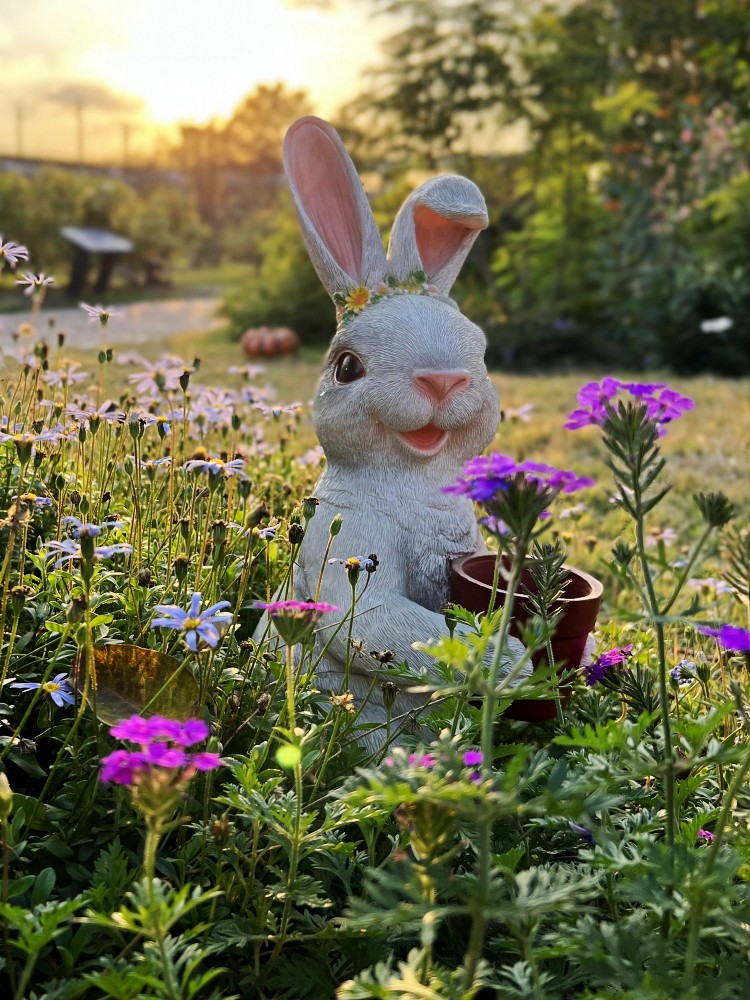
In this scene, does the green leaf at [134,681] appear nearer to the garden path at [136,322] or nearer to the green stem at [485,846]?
the green stem at [485,846]

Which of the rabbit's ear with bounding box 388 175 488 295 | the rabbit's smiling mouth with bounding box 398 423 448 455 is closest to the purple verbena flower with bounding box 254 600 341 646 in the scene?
the rabbit's smiling mouth with bounding box 398 423 448 455

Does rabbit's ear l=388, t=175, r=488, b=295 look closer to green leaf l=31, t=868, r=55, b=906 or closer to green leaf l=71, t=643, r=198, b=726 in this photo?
green leaf l=71, t=643, r=198, b=726

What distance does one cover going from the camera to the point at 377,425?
83.9 inches

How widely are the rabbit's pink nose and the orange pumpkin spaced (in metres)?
8.67

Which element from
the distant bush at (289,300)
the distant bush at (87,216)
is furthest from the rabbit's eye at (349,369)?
the distant bush at (87,216)

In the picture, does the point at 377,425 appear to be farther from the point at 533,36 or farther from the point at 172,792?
the point at 533,36

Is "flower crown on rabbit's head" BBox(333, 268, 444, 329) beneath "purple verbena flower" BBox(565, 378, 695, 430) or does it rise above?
above

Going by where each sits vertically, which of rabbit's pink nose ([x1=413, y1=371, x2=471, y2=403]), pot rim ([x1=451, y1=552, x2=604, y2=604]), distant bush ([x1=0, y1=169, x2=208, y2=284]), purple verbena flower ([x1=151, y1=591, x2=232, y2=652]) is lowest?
pot rim ([x1=451, y1=552, x2=604, y2=604])

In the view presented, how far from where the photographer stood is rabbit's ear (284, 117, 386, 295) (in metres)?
2.30

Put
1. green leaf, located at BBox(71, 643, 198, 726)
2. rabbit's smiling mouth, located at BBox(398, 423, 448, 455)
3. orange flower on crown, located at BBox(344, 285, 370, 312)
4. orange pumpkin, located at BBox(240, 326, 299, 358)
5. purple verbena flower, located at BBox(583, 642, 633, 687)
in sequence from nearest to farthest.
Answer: green leaf, located at BBox(71, 643, 198, 726) → purple verbena flower, located at BBox(583, 642, 633, 687) → rabbit's smiling mouth, located at BBox(398, 423, 448, 455) → orange flower on crown, located at BBox(344, 285, 370, 312) → orange pumpkin, located at BBox(240, 326, 299, 358)

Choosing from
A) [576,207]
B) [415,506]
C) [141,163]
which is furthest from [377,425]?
[141,163]

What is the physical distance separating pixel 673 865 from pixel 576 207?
1151 centimetres

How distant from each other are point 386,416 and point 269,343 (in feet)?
28.5

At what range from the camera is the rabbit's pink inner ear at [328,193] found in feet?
7.69
